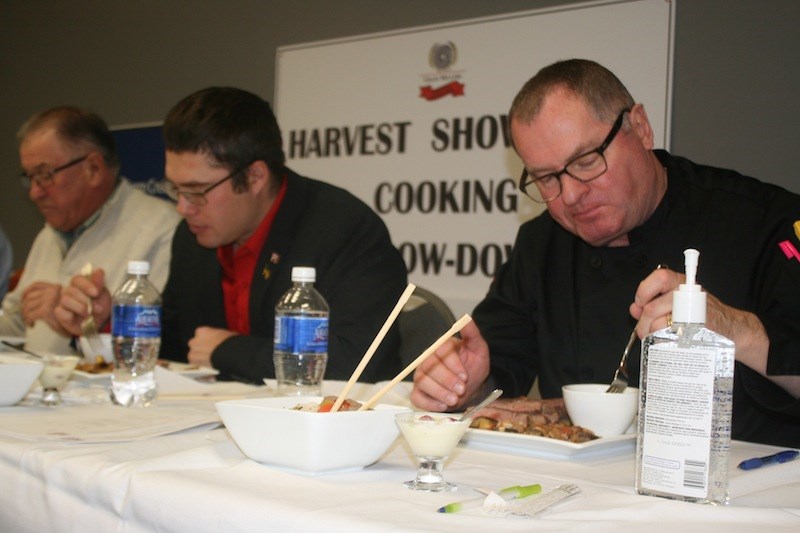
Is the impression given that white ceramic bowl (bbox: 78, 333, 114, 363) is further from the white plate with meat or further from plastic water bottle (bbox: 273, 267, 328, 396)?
the white plate with meat

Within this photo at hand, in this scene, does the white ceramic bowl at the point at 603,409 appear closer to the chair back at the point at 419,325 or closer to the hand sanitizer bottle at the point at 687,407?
the hand sanitizer bottle at the point at 687,407

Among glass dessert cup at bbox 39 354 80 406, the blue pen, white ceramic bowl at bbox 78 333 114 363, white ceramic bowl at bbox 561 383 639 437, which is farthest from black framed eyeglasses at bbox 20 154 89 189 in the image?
the blue pen

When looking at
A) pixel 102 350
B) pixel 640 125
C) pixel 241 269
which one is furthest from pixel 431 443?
pixel 241 269

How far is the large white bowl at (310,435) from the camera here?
0.99m

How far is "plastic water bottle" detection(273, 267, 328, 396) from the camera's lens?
158 cm

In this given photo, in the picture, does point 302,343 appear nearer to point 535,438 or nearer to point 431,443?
point 535,438

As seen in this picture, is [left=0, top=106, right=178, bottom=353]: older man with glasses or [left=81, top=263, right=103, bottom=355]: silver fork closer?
[left=81, top=263, right=103, bottom=355]: silver fork

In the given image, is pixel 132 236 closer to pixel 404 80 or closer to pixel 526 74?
pixel 404 80

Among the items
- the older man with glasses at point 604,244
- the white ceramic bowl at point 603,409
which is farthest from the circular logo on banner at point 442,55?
the white ceramic bowl at point 603,409

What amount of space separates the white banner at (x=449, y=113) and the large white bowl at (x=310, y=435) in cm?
236

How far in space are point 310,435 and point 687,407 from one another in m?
0.42

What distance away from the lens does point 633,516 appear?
0.85m

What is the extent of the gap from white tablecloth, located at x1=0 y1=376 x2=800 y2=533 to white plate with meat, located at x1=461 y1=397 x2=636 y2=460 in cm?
2

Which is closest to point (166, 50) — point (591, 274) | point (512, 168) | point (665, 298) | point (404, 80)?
point (404, 80)
